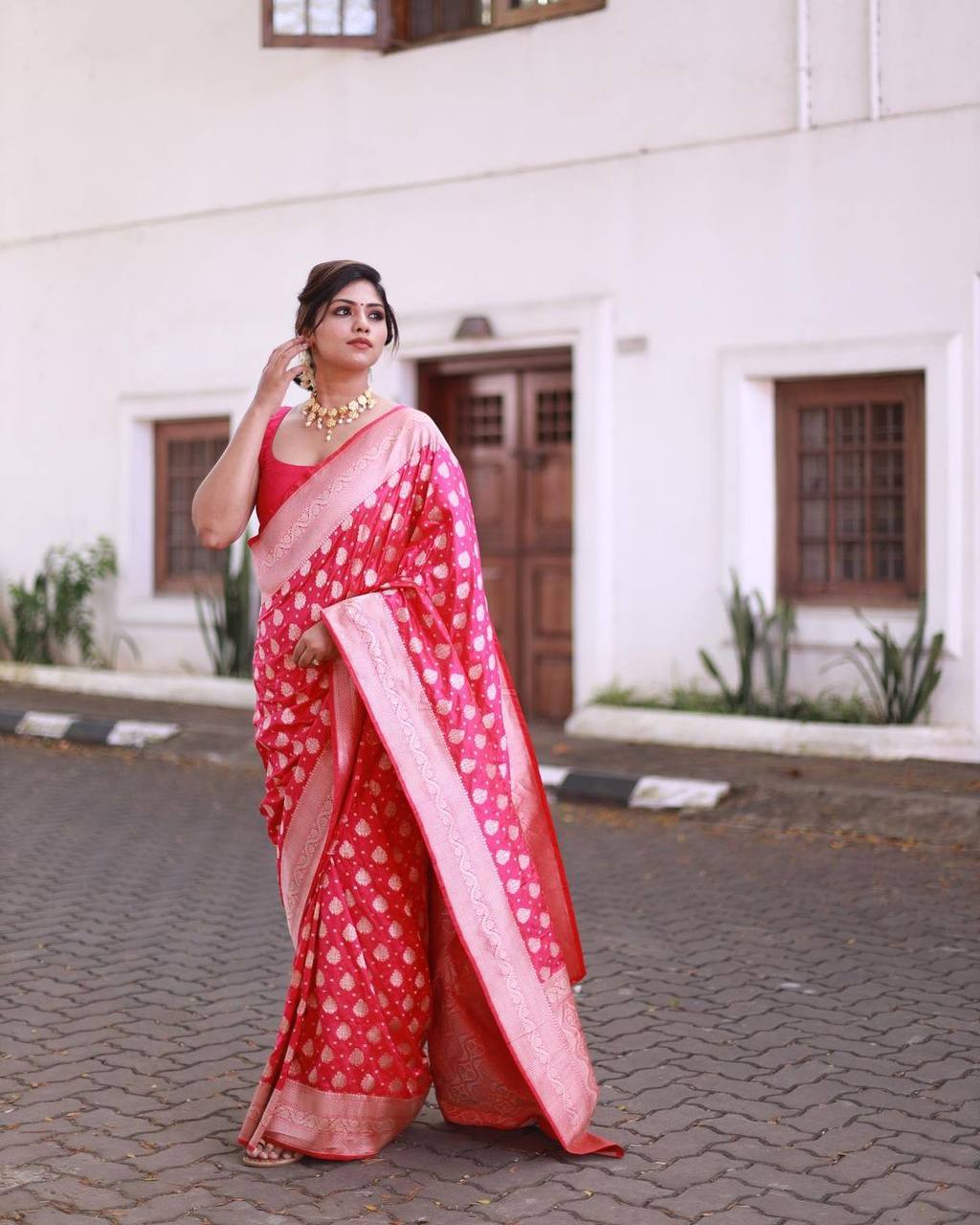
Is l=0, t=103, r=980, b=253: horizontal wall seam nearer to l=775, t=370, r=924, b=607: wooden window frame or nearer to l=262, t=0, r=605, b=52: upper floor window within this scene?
l=262, t=0, r=605, b=52: upper floor window

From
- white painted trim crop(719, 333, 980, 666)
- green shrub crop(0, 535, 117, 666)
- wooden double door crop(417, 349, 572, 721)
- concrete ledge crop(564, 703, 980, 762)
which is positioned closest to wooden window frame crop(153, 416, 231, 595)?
green shrub crop(0, 535, 117, 666)

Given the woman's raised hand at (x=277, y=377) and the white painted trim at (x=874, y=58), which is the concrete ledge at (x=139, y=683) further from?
the woman's raised hand at (x=277, y=377)

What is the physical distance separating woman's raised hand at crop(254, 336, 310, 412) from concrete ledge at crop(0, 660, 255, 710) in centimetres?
Answer: 820

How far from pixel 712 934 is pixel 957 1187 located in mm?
2456

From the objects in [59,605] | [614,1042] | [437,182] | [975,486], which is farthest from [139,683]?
[614,1042]

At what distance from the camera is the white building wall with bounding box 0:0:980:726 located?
9.53 m

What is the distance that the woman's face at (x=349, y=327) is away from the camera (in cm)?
368

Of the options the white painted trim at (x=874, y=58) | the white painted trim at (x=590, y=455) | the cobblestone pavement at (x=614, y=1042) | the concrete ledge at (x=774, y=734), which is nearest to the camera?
the cobblestone pavement at (x=614, y=1042)

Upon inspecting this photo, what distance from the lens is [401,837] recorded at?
12.0 feet

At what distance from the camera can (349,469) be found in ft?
12.1

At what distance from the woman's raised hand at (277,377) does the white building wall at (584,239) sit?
6.42m

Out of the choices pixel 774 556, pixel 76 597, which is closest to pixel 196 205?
pixel 76 597

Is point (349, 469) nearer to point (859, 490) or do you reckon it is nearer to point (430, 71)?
point (859, 490)

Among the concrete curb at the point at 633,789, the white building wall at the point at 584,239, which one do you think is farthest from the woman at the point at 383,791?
the white building wall at the point at 584,239
